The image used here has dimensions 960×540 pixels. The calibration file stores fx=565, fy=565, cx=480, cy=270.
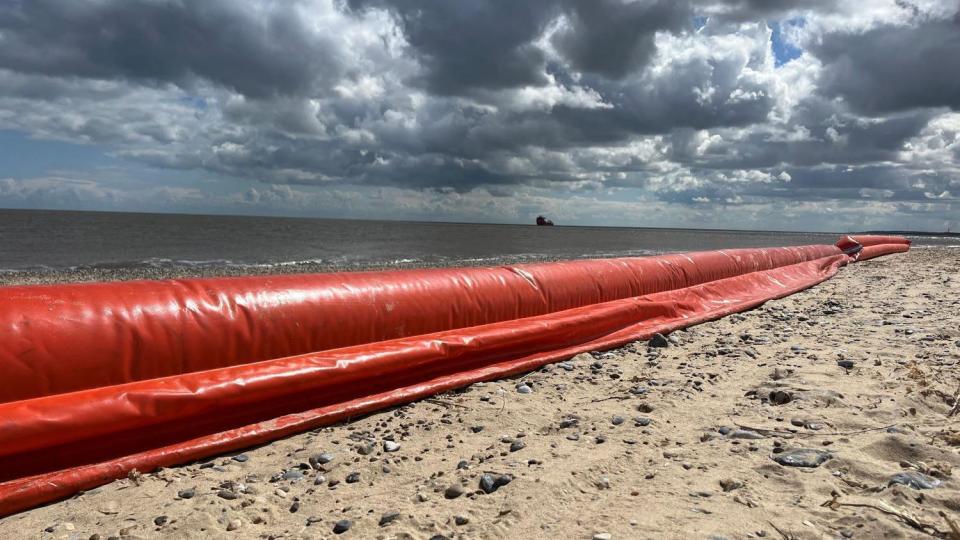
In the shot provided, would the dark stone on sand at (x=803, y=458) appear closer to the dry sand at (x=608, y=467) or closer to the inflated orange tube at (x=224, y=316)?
the dry sand at (x=608, y=467)

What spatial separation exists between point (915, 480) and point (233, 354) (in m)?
3.50

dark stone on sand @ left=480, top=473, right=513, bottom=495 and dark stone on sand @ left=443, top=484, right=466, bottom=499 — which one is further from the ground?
dark stone on sand @ left=480, top=473, right=513, bottom=495

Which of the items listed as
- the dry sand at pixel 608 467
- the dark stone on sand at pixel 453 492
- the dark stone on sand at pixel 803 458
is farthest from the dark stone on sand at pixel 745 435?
the dark stone on sand at pixel 453 492

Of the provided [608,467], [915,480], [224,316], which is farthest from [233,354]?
[915,480]

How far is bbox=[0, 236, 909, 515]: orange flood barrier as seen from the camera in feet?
9.14

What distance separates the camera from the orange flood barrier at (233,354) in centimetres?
279

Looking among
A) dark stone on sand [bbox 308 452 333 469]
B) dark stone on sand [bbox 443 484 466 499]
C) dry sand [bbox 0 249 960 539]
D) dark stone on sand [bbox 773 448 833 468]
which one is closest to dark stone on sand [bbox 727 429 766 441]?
dry sand [bbox 0 249 960 539]

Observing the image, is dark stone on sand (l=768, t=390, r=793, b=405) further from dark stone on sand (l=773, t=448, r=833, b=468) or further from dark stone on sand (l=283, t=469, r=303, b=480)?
dark stone on sand (l=283, t=469, r=303, b=480)

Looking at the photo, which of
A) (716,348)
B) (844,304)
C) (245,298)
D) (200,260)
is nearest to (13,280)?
(200,260)

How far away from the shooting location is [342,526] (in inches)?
90.4

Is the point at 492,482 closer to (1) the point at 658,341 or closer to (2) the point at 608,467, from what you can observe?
(2) the point at 608,467

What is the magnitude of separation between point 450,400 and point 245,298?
4.99 ft

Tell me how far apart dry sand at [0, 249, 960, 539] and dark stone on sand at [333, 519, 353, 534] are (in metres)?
0.02

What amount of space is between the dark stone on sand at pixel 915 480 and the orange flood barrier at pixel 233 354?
8.57ft
